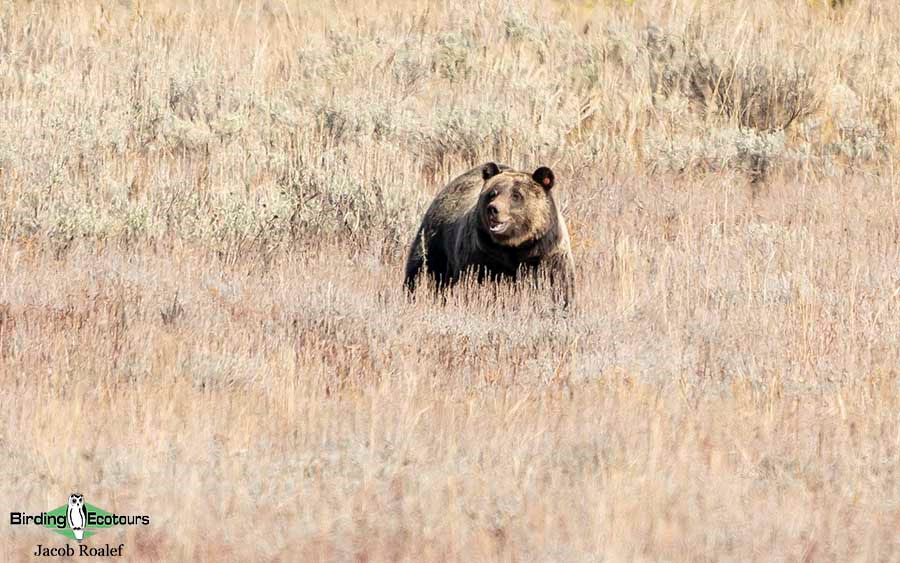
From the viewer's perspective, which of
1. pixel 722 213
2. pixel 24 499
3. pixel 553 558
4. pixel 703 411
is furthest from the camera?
pixel 722 213

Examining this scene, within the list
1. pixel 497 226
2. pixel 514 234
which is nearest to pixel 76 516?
pixel 497 226

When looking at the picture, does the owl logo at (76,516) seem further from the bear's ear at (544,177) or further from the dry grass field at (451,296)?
the bear's ear at (544,177)

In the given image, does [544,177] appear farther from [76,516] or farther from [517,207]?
[76,516]

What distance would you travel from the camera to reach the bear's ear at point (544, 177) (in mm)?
8734

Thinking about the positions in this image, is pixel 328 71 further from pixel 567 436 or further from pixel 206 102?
pixel 567 436

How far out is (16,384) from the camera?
20.1 ft

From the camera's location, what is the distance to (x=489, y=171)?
352 inches

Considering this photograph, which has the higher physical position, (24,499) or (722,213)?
(722,213)

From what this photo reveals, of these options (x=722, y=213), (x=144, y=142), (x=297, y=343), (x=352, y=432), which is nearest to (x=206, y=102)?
(x=144, y=142)

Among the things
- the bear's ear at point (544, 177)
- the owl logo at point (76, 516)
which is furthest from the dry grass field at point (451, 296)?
the bear's ear at point (544, 177)

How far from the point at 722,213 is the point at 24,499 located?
24.0 feet

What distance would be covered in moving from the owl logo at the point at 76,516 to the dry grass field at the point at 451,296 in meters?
0.09

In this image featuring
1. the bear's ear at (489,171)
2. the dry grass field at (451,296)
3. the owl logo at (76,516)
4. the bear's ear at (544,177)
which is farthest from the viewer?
the bear's ear at (489,171)

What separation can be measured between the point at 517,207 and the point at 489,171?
0.47 metres
